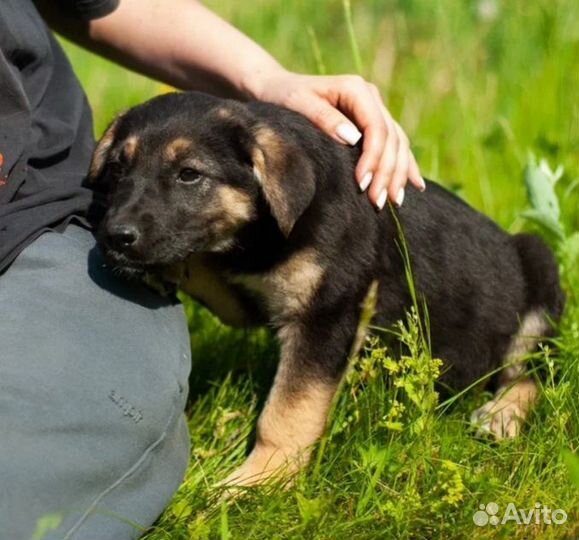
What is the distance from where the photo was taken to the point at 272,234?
128 inches

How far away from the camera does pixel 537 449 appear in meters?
2.98

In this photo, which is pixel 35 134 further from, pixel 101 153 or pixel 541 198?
pixel 541 198

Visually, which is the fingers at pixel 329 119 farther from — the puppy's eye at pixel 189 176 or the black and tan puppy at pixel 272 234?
the puppy's eye at pixel 189 176

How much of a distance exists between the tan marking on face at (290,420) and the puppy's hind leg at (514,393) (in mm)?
425

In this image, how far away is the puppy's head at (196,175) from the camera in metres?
3.05

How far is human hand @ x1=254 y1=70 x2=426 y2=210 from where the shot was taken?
3289 mm

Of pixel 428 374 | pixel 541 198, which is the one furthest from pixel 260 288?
pixel 541 198

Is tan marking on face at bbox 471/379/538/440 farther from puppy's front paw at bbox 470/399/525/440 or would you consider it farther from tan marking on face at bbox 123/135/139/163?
tan marking on face at bbox 123/135/139/163

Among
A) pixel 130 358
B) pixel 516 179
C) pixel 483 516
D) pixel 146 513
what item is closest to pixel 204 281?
pixel 130 358

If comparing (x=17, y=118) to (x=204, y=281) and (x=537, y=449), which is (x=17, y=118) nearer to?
(x=204, y=281)

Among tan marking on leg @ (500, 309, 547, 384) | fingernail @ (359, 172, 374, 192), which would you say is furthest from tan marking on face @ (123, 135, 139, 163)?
tan marking on leg @ (500, 309, 547, 384)

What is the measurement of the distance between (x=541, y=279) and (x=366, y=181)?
896 mm

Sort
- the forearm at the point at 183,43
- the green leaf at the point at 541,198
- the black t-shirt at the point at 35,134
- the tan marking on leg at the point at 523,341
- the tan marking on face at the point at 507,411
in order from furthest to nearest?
the green leaf at the point at 541,198, the tan marking on leg at the point at 523,341, the forearm at the point at 183,43, the tan marking on face at the point at 507,411, the black t-shirt at the point at 35,134

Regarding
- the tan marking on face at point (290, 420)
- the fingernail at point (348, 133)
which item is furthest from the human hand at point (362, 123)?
the tan marking on face at point (290, 420)
